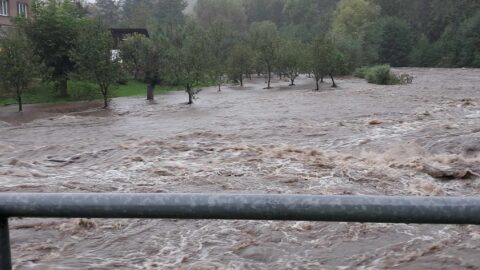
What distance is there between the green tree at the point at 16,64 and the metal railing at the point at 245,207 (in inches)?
1202

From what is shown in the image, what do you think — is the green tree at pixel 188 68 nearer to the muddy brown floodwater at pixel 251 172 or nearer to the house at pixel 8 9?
the muddy brown floodwater at pixel 251 172

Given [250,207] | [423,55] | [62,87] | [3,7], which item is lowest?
[62,87]

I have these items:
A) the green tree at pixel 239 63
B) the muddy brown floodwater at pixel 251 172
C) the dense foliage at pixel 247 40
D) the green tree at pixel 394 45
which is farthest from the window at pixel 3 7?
the green tree at pixel 394 45

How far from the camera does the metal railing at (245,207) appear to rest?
177cm

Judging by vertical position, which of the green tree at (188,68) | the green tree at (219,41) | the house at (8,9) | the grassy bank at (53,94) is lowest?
the grassy bank at (53,94)

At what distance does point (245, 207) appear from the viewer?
1.81 m

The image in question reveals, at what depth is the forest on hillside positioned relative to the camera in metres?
69.8

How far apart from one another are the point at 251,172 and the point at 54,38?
95.9 ft

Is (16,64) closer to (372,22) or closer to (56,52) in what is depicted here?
(56,52)

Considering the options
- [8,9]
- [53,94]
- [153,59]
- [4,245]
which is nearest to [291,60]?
[153,59]

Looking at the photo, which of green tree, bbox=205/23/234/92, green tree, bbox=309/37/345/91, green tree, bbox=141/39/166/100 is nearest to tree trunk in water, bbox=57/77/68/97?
green tree, bbox=141/39/166/100

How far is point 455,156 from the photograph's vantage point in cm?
1295

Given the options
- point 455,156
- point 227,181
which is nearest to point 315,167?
point 227,181

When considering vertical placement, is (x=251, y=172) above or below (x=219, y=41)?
below
